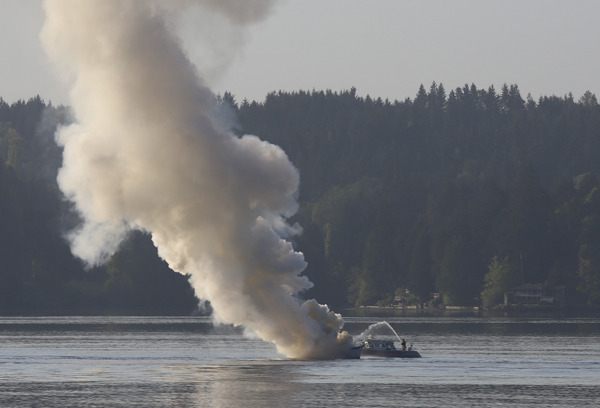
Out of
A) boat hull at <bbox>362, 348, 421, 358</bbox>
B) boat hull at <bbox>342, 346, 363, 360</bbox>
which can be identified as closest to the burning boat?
boat hull at <bbox>362, 348, 421, 358</bbox>

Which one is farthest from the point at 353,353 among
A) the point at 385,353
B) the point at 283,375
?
the point at 283,375

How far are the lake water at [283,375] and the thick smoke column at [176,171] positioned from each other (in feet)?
22.8

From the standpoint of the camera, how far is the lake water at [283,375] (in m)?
97.8

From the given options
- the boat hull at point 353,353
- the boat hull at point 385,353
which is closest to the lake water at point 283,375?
the boat hull at point 353,353

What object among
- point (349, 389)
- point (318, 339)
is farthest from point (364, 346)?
point (349, 389)

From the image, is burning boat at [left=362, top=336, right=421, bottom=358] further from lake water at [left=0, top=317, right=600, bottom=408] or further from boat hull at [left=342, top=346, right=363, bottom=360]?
boat hull at [left=342, top=346, right=363, bottom=360]

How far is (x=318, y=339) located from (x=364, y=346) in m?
13.1

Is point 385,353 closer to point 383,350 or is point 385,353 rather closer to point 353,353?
point 383,350

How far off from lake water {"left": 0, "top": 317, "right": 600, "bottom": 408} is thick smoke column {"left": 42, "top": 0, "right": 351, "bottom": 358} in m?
6.95

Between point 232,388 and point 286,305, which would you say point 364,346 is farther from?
point 232,388

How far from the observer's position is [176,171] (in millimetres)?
117812

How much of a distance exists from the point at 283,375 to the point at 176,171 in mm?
15727

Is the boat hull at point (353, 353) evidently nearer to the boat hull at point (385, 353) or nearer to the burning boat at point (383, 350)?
the burning boat at point (383, 350)

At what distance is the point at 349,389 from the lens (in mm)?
104938
